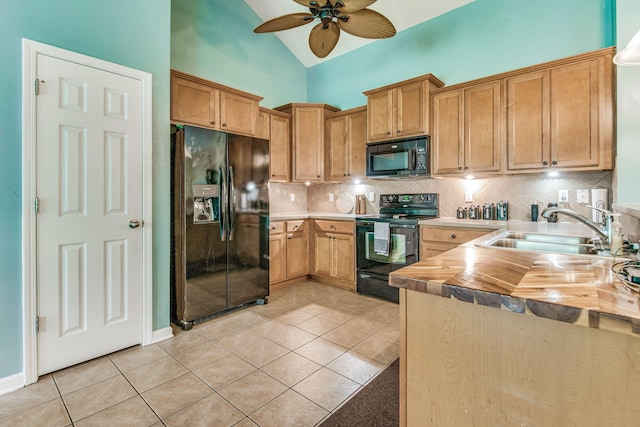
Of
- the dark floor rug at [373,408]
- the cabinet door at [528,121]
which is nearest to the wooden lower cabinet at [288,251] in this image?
the dark floor rug at [373,408]

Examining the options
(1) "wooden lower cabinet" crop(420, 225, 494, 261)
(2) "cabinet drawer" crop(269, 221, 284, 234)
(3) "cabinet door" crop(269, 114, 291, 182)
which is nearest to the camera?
(1) "wooden lower cabinet" crop(420, 225, 494, 261)

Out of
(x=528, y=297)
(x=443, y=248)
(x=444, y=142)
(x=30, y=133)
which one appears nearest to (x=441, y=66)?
(x=444, y=142)

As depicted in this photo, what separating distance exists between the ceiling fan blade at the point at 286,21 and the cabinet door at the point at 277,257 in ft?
6.99

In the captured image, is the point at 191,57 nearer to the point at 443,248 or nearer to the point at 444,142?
the point at 444,142

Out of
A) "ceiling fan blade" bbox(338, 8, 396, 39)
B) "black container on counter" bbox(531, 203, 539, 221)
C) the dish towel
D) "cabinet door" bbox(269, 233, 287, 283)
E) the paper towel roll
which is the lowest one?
"cabinet door" bbox(269, 233, 287, 283)

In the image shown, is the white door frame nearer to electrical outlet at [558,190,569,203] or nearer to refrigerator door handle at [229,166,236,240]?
refrigerator door handle at [229,166,236,240]

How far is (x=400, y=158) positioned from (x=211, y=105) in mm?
2070

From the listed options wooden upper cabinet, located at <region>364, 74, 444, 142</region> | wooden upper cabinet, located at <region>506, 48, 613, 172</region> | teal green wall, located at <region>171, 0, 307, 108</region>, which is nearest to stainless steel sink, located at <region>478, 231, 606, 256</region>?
wooden upper cabinet, located at <region>506, 48, 613, 172</region>

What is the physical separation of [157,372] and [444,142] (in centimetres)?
316

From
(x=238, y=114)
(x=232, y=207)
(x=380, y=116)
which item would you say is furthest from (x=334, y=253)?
(x=238, y=114)

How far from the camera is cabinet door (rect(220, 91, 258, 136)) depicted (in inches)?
129

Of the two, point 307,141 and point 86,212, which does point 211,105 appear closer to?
point 307,141

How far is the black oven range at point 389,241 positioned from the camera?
323 centimetres

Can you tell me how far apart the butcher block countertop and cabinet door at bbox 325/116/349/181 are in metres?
2.98
